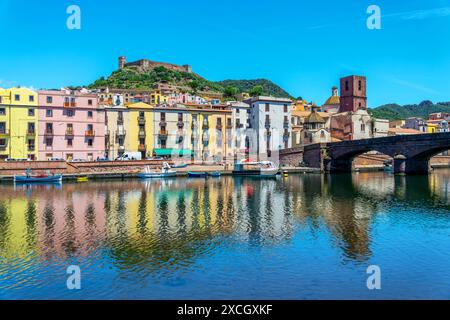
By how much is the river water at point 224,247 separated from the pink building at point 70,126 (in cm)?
3234

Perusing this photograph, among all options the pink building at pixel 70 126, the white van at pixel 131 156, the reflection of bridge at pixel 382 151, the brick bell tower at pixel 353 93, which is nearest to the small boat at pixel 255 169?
the reflection of bridge at pixel 382 151

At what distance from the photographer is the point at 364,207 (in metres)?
40.1

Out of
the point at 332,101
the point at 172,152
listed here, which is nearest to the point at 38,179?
the point at 172,152

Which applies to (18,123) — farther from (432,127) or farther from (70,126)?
(432,127)

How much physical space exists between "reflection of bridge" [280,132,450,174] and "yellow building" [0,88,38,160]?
51578 mm

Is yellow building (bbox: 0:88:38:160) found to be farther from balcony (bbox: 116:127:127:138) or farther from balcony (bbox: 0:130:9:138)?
balcony (bbox: 116:127:127:138)

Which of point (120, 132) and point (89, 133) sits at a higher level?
point (120, 132)

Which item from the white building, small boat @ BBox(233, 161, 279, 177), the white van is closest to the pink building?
the white van

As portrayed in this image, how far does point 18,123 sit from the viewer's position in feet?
237

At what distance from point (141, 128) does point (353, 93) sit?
209 ft

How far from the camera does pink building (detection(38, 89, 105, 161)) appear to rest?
74.7 meters

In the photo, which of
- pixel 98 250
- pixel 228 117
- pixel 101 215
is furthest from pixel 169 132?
pixel 98 250

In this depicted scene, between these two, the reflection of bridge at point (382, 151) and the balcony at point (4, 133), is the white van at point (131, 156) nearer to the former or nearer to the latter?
the balcony at point (4, 133)
